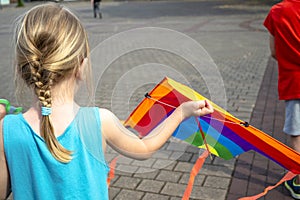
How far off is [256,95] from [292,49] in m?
3.28

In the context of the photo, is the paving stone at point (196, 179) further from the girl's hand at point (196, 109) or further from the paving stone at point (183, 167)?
the girl's hand at point (196, 109)

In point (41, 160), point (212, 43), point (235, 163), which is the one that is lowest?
point (212, 43)

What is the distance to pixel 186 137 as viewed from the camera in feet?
7.97

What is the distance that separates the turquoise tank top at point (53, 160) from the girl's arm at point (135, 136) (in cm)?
4

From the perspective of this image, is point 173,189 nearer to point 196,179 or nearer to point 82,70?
point 196,179

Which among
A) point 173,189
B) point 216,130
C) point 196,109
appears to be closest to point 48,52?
point 196,109

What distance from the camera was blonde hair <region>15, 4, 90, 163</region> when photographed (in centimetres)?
132

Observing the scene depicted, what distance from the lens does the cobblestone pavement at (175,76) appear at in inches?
67.4

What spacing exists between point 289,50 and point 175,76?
118cm

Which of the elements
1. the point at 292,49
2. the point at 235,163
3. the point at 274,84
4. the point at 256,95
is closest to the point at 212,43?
the point at 274,84

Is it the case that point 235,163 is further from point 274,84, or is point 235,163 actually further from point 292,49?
point 274,84

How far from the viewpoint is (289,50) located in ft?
8.89

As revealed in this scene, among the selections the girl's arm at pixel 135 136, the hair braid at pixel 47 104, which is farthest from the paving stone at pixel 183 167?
the hair braid at pixel 47 104

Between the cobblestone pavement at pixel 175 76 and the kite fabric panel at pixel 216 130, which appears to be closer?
the cobblestone pavement at pixel 175 76
